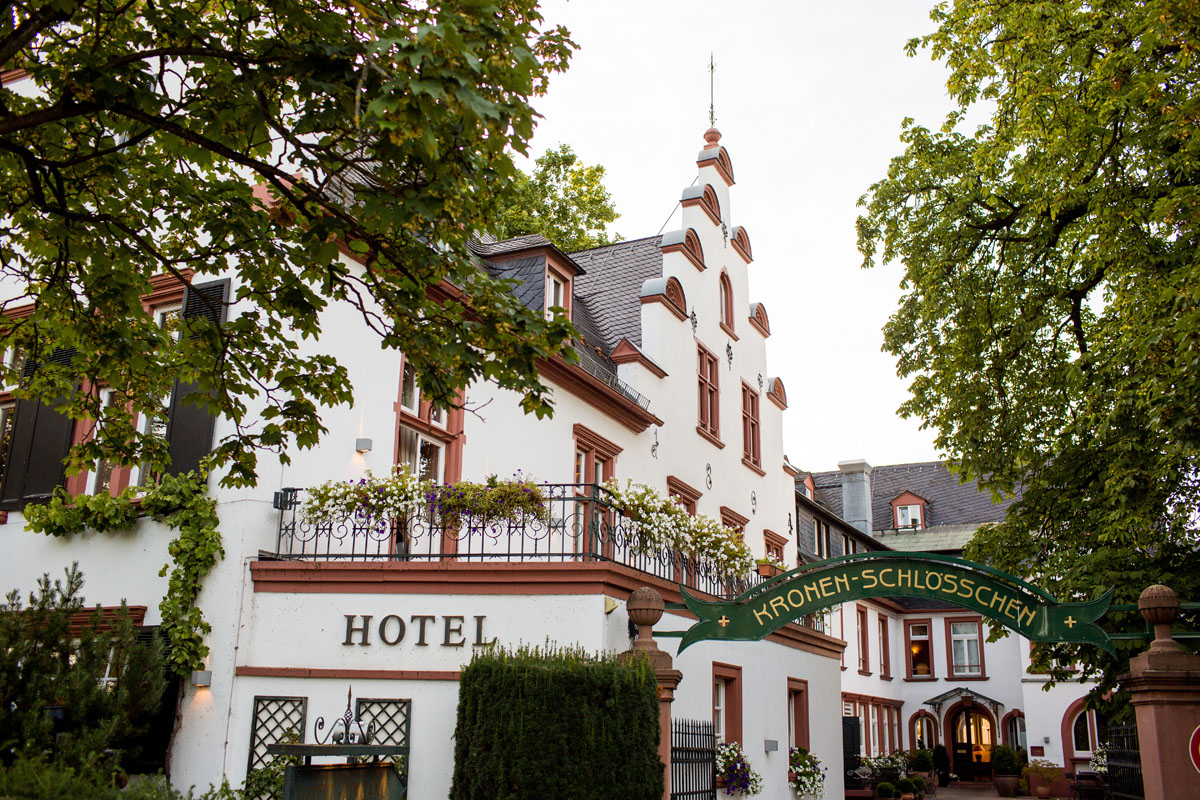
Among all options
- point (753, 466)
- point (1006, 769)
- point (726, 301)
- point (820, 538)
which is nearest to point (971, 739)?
point (1006, 769)

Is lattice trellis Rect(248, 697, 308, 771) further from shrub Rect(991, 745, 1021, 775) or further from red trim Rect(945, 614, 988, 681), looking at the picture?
red trim Rect(945, 614, 988, 681)

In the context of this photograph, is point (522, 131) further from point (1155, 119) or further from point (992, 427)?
point (992, 427)

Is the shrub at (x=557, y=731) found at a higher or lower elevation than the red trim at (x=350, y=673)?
lower

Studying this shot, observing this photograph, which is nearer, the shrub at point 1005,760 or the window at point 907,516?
the shrub at point 1005,760

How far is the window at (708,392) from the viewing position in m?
21.2

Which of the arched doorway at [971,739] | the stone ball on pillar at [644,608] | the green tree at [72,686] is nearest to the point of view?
the green tree at [72,686]

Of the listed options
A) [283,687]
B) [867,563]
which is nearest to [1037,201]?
[867,563]

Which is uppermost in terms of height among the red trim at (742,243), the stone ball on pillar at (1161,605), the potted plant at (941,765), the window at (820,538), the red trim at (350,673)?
the red trim at (742,243)

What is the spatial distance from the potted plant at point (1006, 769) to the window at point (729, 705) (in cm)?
2246

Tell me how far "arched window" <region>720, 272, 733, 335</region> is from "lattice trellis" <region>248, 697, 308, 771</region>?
46.0 feet

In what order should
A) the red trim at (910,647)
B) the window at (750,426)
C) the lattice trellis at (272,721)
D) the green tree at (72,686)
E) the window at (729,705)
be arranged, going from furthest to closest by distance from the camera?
the red trim at (910,647), the window at (750,426), the window at (729,705), the lattice trellis at (272,721), the green tree at (72,686)

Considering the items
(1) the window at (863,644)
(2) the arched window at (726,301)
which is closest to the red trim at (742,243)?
(2) the arched window at (726,301)

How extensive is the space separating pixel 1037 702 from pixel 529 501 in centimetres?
3047

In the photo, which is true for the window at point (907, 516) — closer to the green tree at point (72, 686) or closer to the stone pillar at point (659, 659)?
the stone pillar at point (659, 659)
